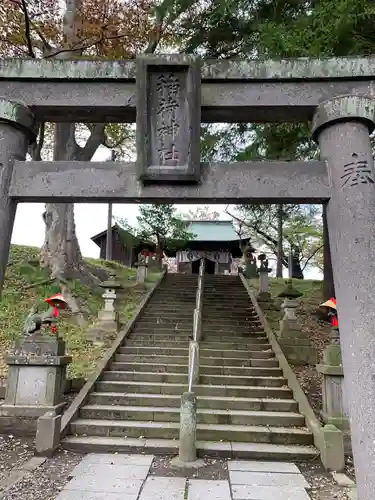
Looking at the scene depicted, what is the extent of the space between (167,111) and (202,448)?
4517 mm

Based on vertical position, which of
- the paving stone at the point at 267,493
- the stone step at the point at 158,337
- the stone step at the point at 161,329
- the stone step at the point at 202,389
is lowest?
the paving stone at the point at 267,493

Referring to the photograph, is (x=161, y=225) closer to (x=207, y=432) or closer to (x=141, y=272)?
(x=141, y=272)

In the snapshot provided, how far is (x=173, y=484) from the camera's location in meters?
4.91

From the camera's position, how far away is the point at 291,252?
28.6 metres

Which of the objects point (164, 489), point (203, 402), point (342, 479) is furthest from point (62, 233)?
point (342, 479)

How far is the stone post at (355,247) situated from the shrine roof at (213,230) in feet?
72.3

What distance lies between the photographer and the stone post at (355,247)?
2.89 m

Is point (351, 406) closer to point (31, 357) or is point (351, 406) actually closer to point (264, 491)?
point (264, 491)

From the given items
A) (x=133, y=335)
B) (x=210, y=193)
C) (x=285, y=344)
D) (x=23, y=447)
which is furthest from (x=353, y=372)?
(x=133, y=335)

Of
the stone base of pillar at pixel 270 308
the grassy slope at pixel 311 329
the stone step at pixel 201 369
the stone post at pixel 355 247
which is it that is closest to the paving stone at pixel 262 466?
the grassy slope at pixel 311 329

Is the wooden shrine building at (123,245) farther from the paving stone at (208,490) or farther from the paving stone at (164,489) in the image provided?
the paving stone at (208,490)

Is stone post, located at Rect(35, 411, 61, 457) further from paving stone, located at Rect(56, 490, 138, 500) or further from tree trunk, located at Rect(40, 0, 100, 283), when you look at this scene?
tree trunk, located at Rect(40, 0, 100, 283)

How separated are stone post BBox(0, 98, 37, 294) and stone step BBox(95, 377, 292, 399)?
15.4 ft

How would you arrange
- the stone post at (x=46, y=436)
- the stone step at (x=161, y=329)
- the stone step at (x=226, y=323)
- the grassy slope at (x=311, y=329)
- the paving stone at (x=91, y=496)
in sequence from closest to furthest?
1. the paving stone at (x=91, y=496)
2. the stone post at (x=46, y=436)
3. the grassy slope at (x=311, y=329)
4. the stone step at (x=161, y=329)
5. the stone step at (x=226, y=323)
